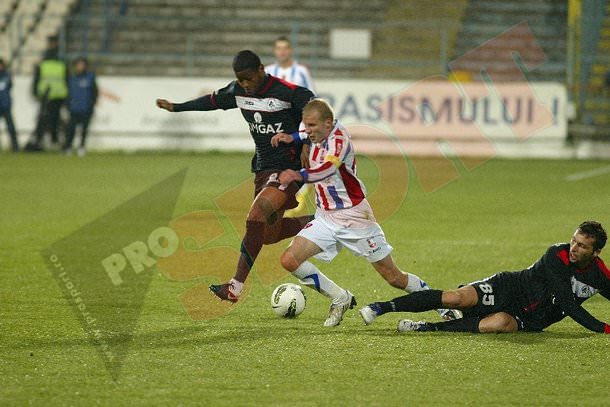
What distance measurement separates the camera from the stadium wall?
2292cm

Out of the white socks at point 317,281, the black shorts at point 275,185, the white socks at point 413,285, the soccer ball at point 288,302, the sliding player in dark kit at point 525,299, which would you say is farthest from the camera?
the black shorts at point 275,185

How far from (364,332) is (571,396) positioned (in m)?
1.95

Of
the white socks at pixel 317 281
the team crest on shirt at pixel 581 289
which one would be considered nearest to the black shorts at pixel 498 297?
the team crest on shirt at pixel 581 289

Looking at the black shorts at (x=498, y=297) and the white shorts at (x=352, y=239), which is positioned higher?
the white shorts at (x=352, y=239)

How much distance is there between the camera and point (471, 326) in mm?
7406

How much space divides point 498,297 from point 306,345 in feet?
4.47

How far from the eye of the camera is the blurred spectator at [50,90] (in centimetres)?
2317

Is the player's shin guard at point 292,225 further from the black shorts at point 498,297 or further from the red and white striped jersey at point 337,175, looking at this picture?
the black shorts at point 498,297

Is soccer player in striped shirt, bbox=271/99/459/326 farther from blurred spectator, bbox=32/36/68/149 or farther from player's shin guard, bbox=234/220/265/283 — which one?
blurred spectator, bbox=32/36/68/149

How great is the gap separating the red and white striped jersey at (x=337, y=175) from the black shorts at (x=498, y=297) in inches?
40.6

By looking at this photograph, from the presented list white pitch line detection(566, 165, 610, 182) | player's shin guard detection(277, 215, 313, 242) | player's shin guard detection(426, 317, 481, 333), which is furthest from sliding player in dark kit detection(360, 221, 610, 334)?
white pitch line detection(566, 165, 610, 182)

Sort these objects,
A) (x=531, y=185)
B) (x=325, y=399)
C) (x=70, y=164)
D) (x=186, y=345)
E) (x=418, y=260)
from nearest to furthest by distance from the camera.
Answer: (x=325, y=399) → (x=186, y=345) → (x=418, y=260) → (x=531, y=185) → (x=70, y=164)

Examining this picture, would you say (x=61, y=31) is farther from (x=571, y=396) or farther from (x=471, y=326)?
(x=571, y=396)

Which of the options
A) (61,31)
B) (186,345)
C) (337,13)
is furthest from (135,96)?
(186,345)
